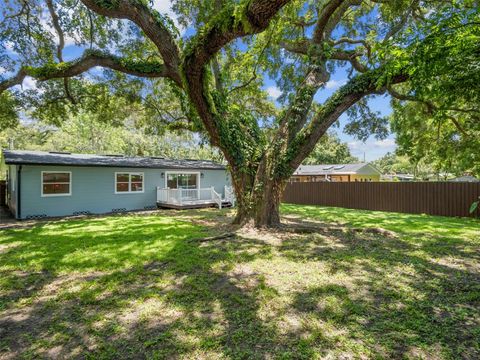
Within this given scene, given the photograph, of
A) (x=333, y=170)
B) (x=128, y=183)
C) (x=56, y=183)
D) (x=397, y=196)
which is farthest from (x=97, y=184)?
(x=333, y=170)

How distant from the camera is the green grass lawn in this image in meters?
2.52

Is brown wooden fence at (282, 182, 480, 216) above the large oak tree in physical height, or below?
below

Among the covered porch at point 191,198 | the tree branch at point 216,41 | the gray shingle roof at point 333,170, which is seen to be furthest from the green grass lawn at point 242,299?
the gray shingle roof at point 333,170

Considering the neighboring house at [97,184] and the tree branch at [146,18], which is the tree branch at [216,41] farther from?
the neighboring house at [97,184]

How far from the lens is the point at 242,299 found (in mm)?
3455

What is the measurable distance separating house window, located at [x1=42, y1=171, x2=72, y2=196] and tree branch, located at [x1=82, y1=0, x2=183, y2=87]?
8.39m

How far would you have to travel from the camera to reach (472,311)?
3.10 m

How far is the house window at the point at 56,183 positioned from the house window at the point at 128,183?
205 cm

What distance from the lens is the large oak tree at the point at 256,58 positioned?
3.96 meters

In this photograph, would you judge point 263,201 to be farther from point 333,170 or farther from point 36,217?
point 333,170

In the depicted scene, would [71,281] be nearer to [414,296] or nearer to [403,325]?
[403,325]

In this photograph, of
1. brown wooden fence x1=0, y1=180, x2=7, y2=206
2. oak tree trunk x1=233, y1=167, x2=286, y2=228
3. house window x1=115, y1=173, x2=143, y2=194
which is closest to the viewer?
oak tree trunk x1=233, y1=167, x2=286, y2=228

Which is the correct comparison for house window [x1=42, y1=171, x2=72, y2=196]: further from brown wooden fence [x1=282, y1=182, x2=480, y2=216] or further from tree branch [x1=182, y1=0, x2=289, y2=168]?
brown wooden fence [x1=282, y1=182, x2=480, y2=216]

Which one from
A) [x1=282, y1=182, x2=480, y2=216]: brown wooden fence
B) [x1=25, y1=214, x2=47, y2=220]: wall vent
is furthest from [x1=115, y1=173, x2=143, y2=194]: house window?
[x1=282, y1=182, x2=480, y2=216]: brown wooden fence
